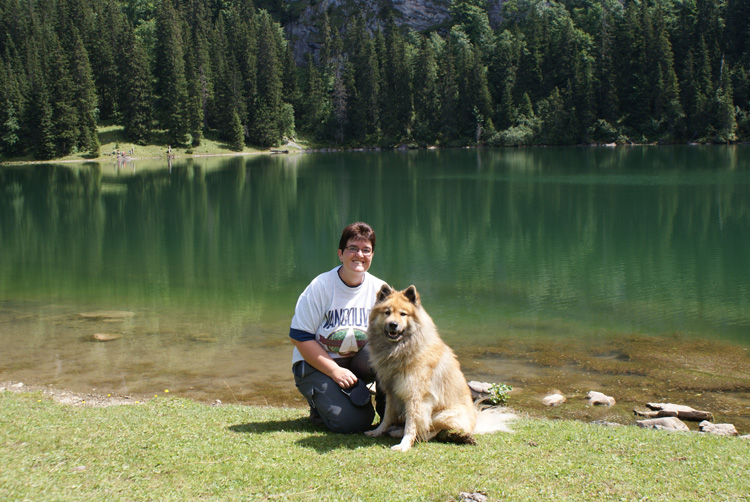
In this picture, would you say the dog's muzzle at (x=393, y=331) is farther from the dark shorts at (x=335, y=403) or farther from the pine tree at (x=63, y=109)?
the pine tree at (x=63, y=109)

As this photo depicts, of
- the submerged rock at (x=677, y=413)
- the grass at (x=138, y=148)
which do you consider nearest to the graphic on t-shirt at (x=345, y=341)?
the submerged rock at (x=677, y=413)

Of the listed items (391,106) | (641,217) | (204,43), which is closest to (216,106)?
(204,43)

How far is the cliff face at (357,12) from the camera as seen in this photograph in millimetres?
154875

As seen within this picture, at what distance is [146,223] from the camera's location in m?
31.8

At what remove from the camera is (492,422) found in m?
6.91

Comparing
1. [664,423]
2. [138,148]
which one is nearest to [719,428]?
[664,423]

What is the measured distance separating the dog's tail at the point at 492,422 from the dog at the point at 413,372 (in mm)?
388

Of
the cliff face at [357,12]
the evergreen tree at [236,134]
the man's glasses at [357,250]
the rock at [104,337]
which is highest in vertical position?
the cliff face at [357,12]

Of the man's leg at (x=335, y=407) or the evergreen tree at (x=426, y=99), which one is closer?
the man's leg at (x=335, y=407)

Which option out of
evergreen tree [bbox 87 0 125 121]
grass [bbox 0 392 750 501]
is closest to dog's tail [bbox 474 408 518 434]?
grass [bbox 0 392 750 501]

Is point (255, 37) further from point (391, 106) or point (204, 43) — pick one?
point (391, 106)

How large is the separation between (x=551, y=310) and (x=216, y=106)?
90138 mm

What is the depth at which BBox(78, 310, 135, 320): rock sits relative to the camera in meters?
15.4

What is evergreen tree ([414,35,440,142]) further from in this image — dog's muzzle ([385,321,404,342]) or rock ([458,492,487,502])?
rock ([458,492,487,502])
